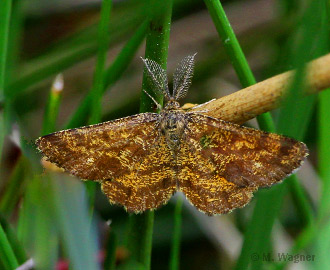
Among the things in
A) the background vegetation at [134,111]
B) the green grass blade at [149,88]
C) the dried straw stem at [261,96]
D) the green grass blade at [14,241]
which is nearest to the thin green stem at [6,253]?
the background vegetation at [134,111]

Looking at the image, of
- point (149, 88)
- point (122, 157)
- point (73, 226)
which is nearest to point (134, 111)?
point (122, 157)

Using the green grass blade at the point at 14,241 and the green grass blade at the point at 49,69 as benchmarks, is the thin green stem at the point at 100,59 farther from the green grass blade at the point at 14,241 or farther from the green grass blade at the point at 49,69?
the green grass blade at the point at 14,241

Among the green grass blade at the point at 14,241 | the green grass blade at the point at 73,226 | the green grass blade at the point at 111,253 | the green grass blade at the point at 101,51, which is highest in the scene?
the green grass blade at the point at 101,51

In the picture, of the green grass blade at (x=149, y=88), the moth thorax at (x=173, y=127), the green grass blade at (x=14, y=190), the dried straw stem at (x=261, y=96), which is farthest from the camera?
the green grass blade at (x=14, y=190)

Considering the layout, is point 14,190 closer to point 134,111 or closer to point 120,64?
point 120,64

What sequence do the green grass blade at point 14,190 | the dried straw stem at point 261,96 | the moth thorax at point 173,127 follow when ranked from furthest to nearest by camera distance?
the green grass blade at point 14,190, the moth thorax at point 173,127, the dried straw stem at point 261,96

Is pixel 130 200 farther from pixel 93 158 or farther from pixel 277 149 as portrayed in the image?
pixel 277 149

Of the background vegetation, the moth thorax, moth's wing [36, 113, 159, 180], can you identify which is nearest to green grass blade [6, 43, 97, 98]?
the background vegetation
